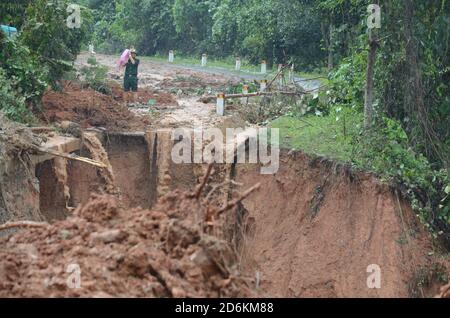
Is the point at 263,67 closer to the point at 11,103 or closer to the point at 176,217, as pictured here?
the point at 11,103

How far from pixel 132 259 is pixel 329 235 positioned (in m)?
6.27

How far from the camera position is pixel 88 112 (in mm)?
18391

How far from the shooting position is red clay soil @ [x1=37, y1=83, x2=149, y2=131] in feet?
58.1

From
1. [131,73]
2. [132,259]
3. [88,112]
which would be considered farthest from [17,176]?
[131,73]

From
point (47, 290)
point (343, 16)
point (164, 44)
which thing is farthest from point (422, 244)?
point (164, 44)

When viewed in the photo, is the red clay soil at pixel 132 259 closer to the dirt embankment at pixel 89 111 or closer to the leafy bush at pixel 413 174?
the leafy bush at pixel 413 174

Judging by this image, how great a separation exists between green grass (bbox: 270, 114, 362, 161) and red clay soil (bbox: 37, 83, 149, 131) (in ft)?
11.8

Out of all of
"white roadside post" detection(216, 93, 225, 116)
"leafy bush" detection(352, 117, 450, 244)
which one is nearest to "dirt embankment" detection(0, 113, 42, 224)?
"white roadside post" detection(216, 93, 225, 116)

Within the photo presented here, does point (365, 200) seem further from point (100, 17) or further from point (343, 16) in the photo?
point (100, 17)

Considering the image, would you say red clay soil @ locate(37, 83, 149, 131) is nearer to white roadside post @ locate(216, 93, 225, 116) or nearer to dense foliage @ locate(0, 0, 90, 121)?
dense foliage @ locate(0, 0, 90, 121)

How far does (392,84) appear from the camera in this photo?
Result: 1481cm

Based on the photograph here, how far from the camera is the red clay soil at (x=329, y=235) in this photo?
1246 cm

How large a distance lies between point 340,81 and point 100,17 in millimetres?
25139

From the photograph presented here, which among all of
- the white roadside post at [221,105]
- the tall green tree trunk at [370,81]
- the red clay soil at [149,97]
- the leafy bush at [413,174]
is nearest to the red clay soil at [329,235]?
the leafy bush at [413,174]
